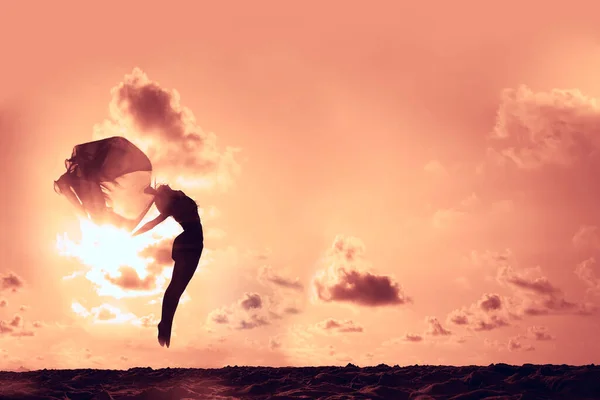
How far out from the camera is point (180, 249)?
8.27 meters

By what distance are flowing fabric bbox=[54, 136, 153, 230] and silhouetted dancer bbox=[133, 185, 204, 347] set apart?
1.18 feet

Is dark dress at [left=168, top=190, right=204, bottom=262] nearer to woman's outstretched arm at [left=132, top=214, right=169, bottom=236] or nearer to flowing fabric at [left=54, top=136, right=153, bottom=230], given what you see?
woman's outstretched arm at [left=132, top=214, right=169, bottom=236]

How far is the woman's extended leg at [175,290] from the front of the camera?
8266 mm

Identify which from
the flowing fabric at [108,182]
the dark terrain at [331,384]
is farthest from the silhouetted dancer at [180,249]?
the dark terrain at [331,384]

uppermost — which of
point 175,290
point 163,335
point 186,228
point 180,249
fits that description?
point 186,228

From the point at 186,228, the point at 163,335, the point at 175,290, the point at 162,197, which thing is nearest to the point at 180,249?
the point at 186,228

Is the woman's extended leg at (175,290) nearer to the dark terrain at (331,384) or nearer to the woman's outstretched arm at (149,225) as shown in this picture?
the woman's outstretched arm at (149,225)

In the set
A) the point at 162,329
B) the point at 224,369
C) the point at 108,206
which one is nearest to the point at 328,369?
the point at 224,369

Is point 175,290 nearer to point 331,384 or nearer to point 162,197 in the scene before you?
point 162,197

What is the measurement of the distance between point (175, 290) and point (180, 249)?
62 centimetres

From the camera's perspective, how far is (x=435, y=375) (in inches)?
337

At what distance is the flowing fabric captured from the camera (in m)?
8.12

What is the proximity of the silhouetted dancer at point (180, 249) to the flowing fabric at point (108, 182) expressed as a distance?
1.18ft

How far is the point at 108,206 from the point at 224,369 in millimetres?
4267
